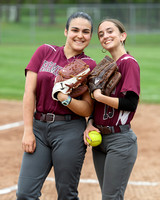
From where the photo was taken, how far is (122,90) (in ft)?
10.2

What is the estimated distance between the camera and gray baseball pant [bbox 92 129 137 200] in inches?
124

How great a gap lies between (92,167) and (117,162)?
2377mm

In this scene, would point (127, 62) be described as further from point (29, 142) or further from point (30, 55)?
point (30, 55)

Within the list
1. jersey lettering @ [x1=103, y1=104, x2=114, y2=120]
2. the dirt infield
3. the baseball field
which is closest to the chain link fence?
the baseball field

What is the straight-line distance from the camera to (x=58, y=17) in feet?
104

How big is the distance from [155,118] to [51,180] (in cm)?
388

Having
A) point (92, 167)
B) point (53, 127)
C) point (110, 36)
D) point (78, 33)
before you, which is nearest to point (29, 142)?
point (53, 127)

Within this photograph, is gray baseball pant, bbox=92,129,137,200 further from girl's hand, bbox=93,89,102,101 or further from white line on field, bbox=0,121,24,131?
white line on field, bbox=0,121,24,131

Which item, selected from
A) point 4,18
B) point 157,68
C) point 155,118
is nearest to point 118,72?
point 155,118

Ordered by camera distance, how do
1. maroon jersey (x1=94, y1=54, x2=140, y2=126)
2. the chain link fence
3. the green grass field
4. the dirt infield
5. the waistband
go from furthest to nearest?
1. the chain link fence
2. the green grass field
3. the dirt infield
4. the waistband
5. maroon jersey (x1=94, y1=54, x2=140, y2=126)

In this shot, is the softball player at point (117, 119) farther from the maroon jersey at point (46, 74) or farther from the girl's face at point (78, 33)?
the maroon jersey at point (46, 74)

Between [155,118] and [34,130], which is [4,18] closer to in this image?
[155,118]

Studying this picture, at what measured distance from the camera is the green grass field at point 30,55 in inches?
432

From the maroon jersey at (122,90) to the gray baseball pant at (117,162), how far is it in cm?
12
